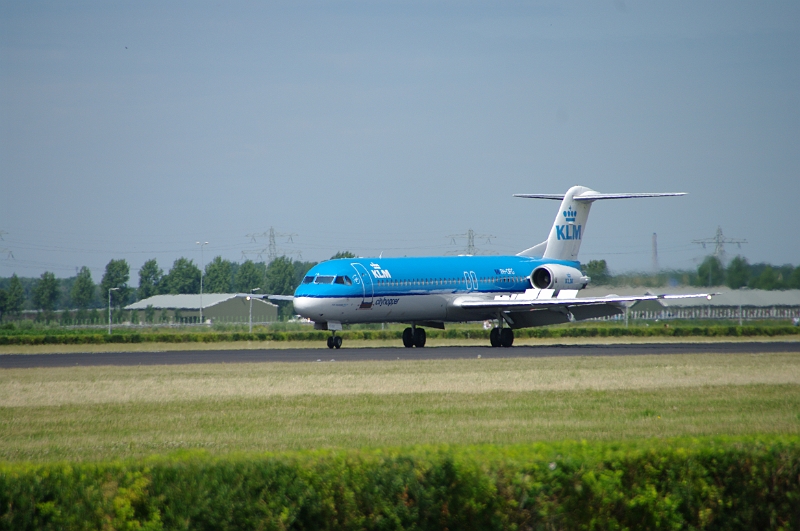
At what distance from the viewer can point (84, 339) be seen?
4438 centimetres

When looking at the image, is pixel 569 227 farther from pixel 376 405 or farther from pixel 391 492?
pixel 391 492

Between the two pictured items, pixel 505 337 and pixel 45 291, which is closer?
pixel 505 337

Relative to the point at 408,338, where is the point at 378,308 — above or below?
above

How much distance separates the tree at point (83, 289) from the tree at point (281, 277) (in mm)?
24013

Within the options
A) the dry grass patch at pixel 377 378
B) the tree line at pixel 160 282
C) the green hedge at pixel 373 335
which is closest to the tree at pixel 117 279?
the tree line at pixel 160 282

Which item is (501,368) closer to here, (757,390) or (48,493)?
(757,390)

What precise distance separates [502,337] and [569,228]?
797 centimetres

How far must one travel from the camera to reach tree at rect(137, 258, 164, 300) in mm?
112188

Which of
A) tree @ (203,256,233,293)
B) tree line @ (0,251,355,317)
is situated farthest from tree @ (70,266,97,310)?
tree @ (203,256,233,293)

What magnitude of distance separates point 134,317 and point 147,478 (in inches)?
3584

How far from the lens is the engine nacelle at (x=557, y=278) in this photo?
40469 mm

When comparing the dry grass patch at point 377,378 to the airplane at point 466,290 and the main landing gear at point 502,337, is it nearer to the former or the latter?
the airplane at point 466,290

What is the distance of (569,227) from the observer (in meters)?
43.3

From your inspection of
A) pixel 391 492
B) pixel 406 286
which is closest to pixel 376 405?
pixel 391 492
